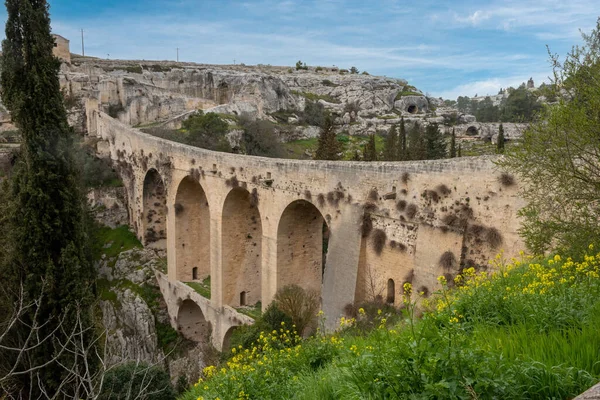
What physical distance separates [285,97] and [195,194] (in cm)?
2234

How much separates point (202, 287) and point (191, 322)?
1.63 meters

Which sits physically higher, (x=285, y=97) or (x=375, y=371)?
(x=285, y=97)

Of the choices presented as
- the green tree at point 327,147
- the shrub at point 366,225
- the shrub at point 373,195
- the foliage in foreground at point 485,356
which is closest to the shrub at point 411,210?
the shrub at point 373,195

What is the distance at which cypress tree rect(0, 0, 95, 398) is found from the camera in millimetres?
10602

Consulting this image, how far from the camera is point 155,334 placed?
18203 millimetres

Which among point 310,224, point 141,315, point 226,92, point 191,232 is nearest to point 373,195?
point 310,224

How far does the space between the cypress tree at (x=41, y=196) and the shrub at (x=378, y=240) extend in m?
6.93

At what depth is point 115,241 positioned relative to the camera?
2225cm

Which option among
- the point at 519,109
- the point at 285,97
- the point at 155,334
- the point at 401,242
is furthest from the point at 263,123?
the point at 519,109

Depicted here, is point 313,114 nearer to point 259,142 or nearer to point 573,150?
point 259,142

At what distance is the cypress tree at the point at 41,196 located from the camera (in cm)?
1060

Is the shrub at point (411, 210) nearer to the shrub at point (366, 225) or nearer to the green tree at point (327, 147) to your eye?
the shrub at point (366, 225)

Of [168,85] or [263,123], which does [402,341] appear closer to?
[263,123]

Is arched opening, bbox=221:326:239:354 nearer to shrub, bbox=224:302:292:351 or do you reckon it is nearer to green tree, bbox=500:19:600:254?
shrub, bbox=224:302:292:351
